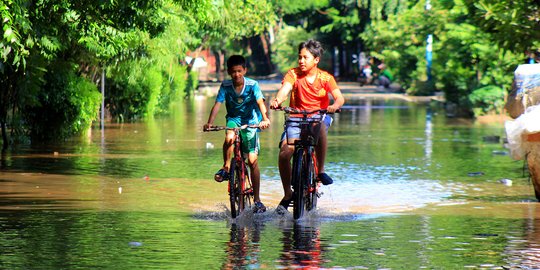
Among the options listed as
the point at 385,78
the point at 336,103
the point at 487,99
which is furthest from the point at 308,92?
the point at 385,78

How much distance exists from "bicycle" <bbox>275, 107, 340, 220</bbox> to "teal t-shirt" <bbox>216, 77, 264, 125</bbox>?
39cm

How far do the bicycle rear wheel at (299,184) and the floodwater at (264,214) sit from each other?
0.48ft

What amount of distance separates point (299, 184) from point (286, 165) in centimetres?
54

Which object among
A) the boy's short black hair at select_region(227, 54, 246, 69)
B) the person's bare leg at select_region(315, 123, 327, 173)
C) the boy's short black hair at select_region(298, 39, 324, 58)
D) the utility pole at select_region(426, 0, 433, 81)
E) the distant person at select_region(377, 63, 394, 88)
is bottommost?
the person's bare leg at select_region(315, 123, 327, 173)

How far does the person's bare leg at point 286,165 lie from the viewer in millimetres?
12867

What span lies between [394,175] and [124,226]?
23.8ft

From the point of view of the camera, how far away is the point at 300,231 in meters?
11.8

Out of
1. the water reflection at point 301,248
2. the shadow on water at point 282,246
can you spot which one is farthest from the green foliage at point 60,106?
the water reflection at point 301,248

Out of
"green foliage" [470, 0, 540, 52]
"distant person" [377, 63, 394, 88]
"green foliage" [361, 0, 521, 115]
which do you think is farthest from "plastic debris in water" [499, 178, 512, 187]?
"distant person" [377, 63, 394, 88]

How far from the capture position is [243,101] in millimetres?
12945

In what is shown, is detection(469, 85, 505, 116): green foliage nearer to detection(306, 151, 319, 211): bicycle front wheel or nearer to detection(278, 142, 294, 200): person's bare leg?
detection(306, 151, 319, 211): bicycle front wheel

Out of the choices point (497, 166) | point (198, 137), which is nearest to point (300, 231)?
point (497, 166)

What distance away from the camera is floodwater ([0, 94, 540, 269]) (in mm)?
10094

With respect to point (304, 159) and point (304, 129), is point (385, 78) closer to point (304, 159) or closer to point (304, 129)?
point (304, 129)
